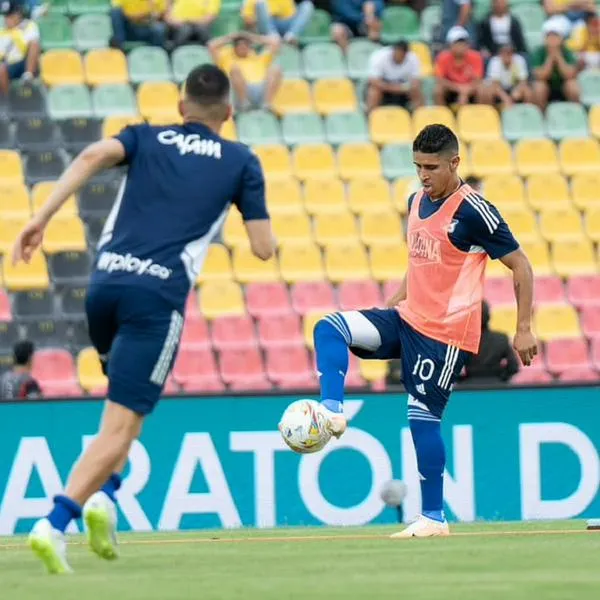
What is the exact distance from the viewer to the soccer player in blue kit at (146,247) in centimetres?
798

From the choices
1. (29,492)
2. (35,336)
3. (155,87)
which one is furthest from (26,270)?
(29,492)

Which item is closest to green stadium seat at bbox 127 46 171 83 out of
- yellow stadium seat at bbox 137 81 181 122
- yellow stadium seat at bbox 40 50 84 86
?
yellow stadium seat at bbox 137 81 181 122

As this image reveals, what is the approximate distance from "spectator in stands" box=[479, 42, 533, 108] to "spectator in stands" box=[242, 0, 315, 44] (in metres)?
2.10

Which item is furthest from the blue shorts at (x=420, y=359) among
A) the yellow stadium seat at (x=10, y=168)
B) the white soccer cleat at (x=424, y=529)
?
the yellow stadium seat at (x=10, y=168)

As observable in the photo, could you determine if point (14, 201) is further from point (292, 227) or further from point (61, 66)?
point (292, 227)

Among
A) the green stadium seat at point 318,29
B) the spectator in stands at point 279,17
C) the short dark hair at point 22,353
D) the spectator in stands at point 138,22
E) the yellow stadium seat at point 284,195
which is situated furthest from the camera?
the green stadium seat at point 318,29

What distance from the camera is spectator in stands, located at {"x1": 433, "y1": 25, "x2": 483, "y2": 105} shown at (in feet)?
68.2

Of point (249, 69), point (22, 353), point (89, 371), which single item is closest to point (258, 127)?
point (249, 69)

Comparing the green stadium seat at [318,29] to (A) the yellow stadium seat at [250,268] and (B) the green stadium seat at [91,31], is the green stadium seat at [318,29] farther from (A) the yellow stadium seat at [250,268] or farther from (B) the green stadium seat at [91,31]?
(A) the yellow stadium seat at [250,268]

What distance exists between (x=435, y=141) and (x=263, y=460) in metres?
4.33

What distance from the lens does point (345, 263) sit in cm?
1880

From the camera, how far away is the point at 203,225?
8.33m

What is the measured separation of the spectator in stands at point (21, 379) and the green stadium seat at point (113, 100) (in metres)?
4.50

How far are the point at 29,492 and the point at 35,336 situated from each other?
4.53 meters
